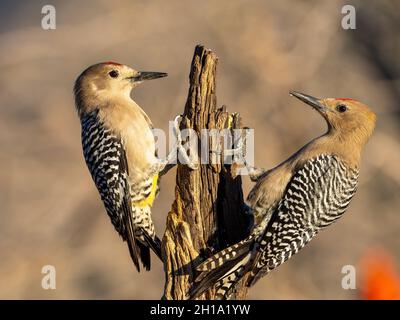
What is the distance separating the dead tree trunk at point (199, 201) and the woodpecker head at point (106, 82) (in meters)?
1.02

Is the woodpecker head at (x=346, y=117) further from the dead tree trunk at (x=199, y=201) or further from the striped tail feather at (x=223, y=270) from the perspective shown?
the striped tail feather at (x=223, y=270)

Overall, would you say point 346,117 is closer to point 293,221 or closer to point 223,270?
point 293,221

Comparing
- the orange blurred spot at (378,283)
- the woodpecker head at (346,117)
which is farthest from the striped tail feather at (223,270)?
the orange blurred spot at (378,283)

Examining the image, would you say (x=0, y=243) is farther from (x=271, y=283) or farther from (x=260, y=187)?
(x=260, y=187)

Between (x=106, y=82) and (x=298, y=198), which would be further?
(x=106, y=82)

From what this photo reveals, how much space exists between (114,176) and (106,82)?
840mm

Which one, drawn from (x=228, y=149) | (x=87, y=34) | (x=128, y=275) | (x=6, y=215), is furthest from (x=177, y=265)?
(x=87, y=34)

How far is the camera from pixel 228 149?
7.89 meters

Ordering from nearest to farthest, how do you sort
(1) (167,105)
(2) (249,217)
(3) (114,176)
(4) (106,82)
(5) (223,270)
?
1. (5) (223,270)
2. (2) (249,217)
3. (3) (114,176)
4. (4) (106,82)
5. (1) (167,105)

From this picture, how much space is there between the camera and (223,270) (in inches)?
308

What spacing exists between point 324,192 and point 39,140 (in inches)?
251

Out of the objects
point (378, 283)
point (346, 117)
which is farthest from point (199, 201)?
point (378, 283)

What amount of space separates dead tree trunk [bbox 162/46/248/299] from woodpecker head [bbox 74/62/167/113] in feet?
3.35

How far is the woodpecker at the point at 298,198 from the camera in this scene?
26.3 ft
